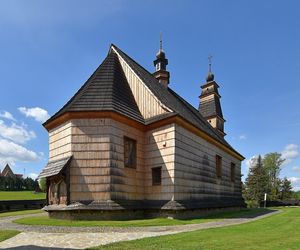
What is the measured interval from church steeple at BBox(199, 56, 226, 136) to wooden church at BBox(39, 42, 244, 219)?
15.5 metres

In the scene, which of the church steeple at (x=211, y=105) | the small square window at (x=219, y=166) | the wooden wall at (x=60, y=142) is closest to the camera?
the wooden wall at (x=60, y=142)

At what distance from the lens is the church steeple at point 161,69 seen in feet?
81.3

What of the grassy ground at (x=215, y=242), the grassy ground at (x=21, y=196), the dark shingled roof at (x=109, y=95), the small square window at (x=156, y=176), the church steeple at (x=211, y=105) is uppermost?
the church steeple at (x=211, y=105)

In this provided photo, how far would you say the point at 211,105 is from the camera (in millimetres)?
34344

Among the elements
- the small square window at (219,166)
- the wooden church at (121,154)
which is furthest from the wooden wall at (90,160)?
the small square window at (219,166)

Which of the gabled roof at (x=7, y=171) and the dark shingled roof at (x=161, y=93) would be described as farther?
the gabled roof at (x=7, y=171)

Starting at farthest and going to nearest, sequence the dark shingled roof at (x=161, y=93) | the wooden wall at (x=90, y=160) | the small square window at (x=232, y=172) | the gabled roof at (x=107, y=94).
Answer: the small square window at (x=232, y=172) < the dark shingled roof at (x=161, y=93) < the gabled roof at (x=107, y=94) < the wooden wall at (x=90, y=160)

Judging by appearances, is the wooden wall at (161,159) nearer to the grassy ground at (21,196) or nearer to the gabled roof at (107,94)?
the gabled roof at (107,94)

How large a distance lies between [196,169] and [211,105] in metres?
17.8

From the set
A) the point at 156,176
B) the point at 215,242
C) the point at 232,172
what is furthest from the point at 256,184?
the point at 215,242

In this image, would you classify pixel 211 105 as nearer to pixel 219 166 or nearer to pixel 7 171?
pixel 219 166

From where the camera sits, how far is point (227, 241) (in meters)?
8.23

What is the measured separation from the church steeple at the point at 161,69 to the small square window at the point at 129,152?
975 centimetres

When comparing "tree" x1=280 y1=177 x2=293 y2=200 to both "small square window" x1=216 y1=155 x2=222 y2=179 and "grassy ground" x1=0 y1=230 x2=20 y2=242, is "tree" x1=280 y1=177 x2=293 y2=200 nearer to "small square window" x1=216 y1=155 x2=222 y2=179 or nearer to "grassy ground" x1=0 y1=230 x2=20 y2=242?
"small square window" x1=216 y1=155 x2=222 y2=179
